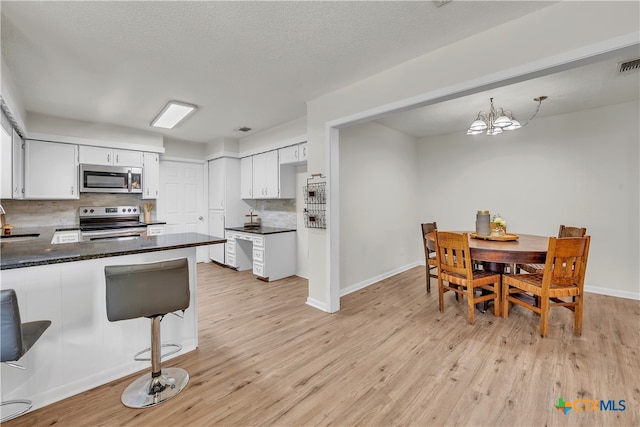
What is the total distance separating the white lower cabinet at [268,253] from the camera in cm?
458

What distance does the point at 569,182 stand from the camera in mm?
4070

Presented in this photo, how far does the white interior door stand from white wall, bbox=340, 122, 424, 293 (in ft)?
11.7

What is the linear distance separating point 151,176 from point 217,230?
1.57 metres

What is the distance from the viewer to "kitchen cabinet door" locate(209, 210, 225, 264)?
18.6 feet

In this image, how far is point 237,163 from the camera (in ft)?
18.9

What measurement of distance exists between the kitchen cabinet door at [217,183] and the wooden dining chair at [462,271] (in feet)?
13.6

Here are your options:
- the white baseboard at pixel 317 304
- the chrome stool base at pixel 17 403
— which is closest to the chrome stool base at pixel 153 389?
the chrome stool base at pixel 17 403

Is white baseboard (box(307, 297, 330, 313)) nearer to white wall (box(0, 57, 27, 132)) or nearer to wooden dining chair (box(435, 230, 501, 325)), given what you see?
wooden dining chair (box(435, 230, 501, 325))

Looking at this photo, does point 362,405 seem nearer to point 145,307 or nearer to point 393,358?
point 393,358

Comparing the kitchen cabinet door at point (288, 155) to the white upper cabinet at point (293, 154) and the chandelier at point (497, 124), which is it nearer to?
the white upper cabinet at point (293, 154)

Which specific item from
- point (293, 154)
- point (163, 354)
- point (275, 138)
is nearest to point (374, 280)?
point (293, 154)

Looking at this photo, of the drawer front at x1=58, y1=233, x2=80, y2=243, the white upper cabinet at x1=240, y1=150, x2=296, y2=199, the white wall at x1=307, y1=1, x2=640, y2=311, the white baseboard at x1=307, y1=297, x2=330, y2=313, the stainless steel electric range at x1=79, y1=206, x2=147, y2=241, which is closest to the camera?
the white wall at x1=307, y1=1, x2=640, y2=311

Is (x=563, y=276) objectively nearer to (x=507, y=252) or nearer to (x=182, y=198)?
(x=507, y=252)

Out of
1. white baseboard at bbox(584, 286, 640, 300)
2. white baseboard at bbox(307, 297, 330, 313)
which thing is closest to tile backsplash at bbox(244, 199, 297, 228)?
white baseboard at bbox(307, 297, 330, 313)
